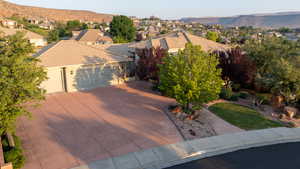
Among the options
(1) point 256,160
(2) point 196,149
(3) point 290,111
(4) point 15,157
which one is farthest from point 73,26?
(1) point 256,160

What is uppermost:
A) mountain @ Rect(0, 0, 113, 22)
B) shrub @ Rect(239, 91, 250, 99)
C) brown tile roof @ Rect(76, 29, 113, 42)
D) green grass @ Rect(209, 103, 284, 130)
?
mountain @ Rect(0, 0, 113, 22)

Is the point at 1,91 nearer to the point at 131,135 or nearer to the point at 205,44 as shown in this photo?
the point at 131,135

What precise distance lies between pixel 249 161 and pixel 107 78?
15.5 m

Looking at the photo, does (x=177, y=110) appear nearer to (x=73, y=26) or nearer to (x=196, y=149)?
(x=196, y=149)

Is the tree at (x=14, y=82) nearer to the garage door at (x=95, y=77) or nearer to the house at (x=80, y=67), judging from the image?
the house at (x=80, y=67)

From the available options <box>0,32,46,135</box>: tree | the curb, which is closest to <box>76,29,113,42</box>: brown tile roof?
<box>0,32,46,135</box>: tree

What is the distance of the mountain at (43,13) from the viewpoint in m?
123

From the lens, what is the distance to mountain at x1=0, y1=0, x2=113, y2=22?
123 meters

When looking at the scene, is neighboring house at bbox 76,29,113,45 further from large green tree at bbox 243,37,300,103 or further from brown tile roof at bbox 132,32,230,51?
large green tree at bbox 243,37,300,103

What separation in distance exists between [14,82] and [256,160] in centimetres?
1146

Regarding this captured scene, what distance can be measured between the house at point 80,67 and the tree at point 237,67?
31.0 ft

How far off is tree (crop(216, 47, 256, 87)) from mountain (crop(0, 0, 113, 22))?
130 metres

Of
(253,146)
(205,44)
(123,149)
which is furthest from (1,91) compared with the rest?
(205,44)

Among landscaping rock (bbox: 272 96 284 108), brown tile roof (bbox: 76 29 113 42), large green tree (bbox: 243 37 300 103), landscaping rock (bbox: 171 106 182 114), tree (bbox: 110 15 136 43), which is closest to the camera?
landscaping rock (bbox: 171 106 182 114)
